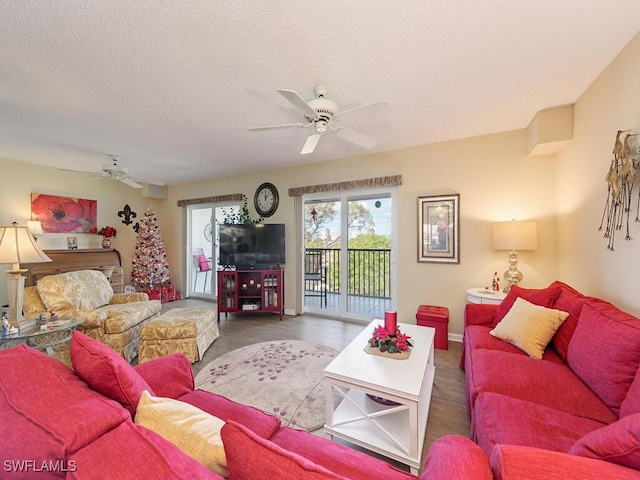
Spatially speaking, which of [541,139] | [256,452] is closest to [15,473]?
[256,452]

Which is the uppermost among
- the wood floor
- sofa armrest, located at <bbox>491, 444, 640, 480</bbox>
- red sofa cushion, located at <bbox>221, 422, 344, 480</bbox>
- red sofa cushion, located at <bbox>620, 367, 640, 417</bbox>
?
red sofa cushion, located at <bbox>221, 422, 344, 480</bbox>

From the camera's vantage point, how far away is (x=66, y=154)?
3.70m

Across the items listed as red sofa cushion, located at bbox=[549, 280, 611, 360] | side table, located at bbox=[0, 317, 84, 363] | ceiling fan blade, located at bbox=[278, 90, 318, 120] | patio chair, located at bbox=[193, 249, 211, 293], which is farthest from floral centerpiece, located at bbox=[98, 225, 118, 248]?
red sofa cushion, located at bbox=[549, 280, 611, 360]

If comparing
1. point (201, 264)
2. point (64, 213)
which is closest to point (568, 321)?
point (201, 264)

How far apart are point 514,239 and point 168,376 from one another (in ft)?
10.3

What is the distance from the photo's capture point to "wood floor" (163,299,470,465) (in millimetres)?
1781

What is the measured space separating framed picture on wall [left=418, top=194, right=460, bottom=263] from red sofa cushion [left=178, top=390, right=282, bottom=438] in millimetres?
2809

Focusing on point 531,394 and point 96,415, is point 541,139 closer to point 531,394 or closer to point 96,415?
point 531,394

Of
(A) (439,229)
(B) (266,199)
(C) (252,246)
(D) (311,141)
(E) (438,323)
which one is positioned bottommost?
(E) (438,323)

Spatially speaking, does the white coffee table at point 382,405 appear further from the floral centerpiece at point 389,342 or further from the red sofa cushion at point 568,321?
the red sofa cushion at point 568,321

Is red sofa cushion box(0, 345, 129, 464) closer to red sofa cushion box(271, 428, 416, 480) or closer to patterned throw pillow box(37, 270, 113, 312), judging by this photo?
red sofa cushion box(271, 428, 416, 480)

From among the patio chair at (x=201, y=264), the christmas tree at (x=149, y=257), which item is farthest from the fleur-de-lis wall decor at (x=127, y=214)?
the patio chair at (x=201, y=264)

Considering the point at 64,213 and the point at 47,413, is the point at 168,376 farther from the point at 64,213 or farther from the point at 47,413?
the point at 64,213

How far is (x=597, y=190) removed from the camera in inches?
80.8
